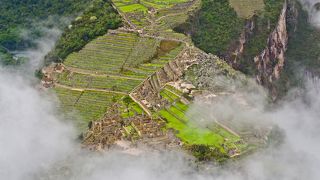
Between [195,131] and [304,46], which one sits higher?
[195,131]

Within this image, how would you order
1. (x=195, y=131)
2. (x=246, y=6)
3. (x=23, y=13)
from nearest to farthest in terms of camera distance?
(x=195, y=131) → (x=246, y=6) → (x=23, y=13)

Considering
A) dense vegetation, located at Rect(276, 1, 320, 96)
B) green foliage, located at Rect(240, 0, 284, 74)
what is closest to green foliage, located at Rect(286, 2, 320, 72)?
dense vegetation, located at Rect(276, 1, 320, 96)

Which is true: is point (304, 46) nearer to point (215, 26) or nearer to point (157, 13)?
point (215, 26)

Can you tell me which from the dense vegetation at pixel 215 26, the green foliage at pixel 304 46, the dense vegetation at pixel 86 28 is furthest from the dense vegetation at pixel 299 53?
the dense vegetation at pixel 86 28

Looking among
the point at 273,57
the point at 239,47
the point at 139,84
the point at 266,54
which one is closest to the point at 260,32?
the point at 266,54

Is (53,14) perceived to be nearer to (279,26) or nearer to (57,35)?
(57,35)

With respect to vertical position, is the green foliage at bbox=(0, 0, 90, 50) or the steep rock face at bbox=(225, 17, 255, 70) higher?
the steep rock face at bbox=(225, 17, 255, 70)

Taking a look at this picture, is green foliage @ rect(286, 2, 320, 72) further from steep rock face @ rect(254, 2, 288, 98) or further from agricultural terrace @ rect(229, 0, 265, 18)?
agricultural terrace @ rect(229, 0, 265, 18)
